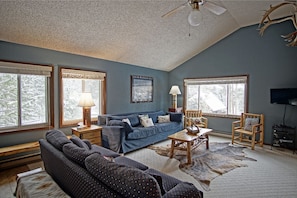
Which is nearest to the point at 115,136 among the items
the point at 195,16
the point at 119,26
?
the point at 119,26

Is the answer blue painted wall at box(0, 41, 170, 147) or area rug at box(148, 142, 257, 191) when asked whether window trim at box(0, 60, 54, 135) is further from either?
area rug at box(148, 142, 257, 191)

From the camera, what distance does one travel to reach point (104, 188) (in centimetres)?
131

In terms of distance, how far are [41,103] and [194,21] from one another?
351cm

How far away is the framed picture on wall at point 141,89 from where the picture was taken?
19.4ft

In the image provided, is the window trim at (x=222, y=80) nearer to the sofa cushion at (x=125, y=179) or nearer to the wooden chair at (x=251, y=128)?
the wooden chair at (x=251, y=128)

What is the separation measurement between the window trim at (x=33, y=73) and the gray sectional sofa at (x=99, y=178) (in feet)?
6.70

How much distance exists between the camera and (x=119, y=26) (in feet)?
12.5

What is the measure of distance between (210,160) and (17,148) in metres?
3.72

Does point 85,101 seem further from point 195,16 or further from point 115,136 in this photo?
point 195,16

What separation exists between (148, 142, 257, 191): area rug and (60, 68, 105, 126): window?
1.92 metres

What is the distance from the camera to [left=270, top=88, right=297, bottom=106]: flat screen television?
428 centimetres

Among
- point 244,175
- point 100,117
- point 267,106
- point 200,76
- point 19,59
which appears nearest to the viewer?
point 244,175

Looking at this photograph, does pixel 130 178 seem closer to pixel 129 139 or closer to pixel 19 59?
pixel 129 139

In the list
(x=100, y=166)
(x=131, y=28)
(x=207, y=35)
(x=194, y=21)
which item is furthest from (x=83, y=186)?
(x=207, y=35)
